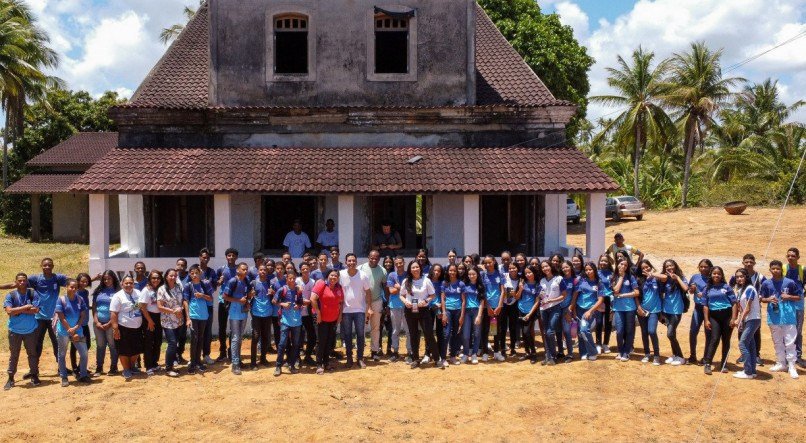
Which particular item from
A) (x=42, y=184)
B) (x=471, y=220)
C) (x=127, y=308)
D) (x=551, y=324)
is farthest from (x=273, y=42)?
(x=42, y=184)

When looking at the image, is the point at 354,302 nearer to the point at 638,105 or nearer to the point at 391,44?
the point at 391,44

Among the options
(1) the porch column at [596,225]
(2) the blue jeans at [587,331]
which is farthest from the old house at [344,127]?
(2) the blue jeans at [587,331]

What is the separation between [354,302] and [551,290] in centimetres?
284

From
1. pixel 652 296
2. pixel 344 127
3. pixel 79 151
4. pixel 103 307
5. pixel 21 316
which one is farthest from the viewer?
pixel 79 151

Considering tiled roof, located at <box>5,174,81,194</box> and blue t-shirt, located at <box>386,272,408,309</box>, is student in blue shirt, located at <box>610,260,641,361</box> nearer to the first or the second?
blue t-shirt, located at <box>386,272,408,309</box>

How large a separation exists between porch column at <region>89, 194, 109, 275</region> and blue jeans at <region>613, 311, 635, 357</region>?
8.67 m

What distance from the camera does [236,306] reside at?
9531mm

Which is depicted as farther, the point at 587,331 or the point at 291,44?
the point at 291,44

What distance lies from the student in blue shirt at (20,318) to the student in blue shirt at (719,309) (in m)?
8.89

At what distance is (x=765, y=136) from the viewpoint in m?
→ 38.8

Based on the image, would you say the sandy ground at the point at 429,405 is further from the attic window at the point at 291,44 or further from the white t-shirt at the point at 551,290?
the attic window at the point at 291,44

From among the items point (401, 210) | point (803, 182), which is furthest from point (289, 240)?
point (803, 182)

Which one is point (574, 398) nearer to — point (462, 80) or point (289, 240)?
point (289, 240)

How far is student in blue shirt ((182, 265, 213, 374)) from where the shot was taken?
9.39 metres
